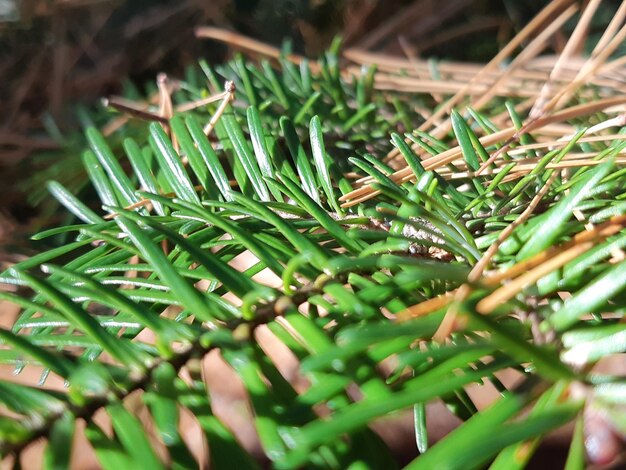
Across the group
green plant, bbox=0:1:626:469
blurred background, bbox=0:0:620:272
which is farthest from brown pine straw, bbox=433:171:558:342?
blurred background, bbox=0:0:620:272

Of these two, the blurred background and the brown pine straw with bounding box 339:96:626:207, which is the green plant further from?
the blurred background

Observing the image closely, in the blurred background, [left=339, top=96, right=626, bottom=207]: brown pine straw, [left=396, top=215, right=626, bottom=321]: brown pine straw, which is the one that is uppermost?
the blurred background

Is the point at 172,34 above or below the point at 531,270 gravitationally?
above

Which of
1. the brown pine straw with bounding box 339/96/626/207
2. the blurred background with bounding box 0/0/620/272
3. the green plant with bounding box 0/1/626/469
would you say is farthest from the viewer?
the blurred background with bounding box 0/0/620/272

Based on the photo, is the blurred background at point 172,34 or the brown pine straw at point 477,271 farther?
the blurred background at point 172,34

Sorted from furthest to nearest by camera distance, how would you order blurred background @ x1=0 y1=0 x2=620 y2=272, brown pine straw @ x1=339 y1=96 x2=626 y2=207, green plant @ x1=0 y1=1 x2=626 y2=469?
blurred background @ x1=0 y1=0 x2=620 y2=272
brown pine straw @ x1=339 y1=96 x2=626 y2=207
green plant @ x1=0 y1=1 x2=626 y2=469

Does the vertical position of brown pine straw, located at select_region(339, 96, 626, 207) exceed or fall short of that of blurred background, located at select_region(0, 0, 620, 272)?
it falls short

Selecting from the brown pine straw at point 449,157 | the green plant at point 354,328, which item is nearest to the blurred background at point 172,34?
the brown pine straw at point 449,157

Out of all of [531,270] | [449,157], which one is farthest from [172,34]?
[531,270]

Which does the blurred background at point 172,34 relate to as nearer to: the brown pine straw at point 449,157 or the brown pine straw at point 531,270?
the brown pine straw at point 449,157

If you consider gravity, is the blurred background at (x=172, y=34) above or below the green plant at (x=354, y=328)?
above

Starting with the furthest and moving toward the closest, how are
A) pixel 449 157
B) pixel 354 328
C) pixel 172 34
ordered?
pixel 172 34, pixel 449 157, pixel 354 328

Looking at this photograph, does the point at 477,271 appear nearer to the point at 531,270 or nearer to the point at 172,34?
the point at 531,270
